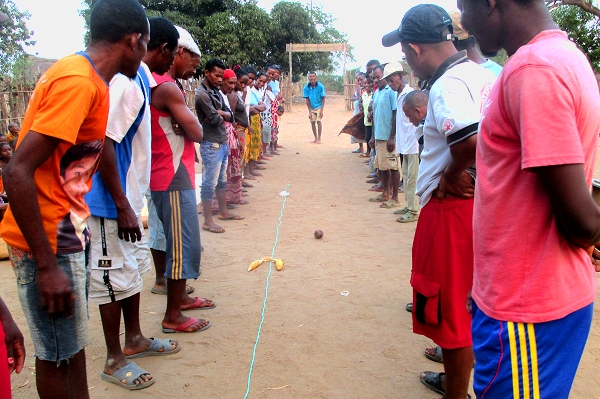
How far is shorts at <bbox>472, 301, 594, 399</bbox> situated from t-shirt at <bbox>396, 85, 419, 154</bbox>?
524cm

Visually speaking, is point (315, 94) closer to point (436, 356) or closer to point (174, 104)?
point (174, 104)

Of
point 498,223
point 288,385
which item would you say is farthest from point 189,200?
point 498,223

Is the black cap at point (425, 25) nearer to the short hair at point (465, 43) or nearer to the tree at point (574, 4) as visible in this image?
the short hair at point (465, 43)

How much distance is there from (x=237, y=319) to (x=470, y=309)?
2357 millimetres

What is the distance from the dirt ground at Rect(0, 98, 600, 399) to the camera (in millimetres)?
2875

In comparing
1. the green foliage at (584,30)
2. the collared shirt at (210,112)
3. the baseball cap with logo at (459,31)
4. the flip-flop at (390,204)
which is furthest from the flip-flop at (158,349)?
the green foliage at (584,30)

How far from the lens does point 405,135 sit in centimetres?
664

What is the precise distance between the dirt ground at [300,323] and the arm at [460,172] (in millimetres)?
1265

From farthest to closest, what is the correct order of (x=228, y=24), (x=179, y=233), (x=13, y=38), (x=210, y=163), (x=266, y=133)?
(x=228, y=24) < (x=13, y=38) < (x=266, y=133) < (x=210, y=163) < (x=179, y=233)

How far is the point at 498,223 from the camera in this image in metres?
1.40

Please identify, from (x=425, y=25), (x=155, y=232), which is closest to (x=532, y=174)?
(x=425, y=25)

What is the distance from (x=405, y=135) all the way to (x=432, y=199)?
4.39 m

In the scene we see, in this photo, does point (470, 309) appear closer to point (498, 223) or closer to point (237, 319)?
point (498, 223)

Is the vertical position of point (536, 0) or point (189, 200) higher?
point (536, 0)
